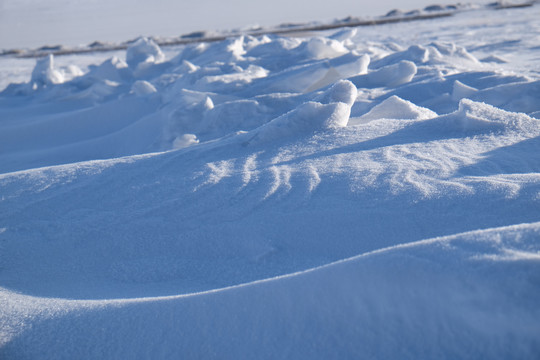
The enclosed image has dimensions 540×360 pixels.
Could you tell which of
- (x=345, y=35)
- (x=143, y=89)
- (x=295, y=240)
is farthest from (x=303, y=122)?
(x=345, y=35)

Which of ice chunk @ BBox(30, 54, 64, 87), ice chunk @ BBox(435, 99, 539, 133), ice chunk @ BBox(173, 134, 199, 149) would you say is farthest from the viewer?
ice chunk @ BBox(30, 54, 64, 87)

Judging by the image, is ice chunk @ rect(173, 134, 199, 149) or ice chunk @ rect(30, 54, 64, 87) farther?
ice chunk @ rect(30, 54, 64, 87)

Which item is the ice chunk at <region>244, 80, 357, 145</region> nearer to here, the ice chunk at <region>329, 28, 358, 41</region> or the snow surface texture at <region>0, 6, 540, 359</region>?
the snow surface texture at <region>0, 6, 540, 359</region>

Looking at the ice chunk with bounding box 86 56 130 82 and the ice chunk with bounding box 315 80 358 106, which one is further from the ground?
the ice chunk with bounding box 315 80 358 106

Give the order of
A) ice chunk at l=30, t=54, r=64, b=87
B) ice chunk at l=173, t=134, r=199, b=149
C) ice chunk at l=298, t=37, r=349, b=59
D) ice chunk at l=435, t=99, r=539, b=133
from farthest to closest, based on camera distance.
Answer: ice chunk at l=30, t=54, r=64, b=87
ice chunk at l=298, t=37, r=349, b=59
ice chunk at l=173, t=134, r=199, b=149
ice chunk at l=435, t=99, r=539, b=133

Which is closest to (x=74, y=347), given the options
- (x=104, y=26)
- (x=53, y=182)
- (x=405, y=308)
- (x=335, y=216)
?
(x=405, y=308)

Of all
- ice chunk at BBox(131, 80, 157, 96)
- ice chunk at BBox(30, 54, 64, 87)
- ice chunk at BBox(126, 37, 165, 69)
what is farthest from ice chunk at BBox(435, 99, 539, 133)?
ice chunk at BBox(30, 54, 64, 87)

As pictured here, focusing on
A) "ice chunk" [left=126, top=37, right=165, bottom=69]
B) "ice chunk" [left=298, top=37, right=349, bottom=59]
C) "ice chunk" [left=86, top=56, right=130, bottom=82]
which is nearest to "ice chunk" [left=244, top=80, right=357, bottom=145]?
"ice chunk" [left=298, top=37, right=349, bottom=59]

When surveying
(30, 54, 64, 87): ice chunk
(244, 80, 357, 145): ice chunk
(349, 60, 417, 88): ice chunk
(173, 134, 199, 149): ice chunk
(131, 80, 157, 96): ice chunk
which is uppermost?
(244, 80, 357, 145): ice chunk

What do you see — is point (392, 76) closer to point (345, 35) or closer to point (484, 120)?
point (484, 120)

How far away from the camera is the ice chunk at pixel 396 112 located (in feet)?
7.79

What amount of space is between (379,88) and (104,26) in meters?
13.5

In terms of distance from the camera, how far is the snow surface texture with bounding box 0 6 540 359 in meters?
0.81

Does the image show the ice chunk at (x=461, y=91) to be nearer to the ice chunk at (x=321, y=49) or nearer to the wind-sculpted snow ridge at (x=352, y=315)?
the ice chunk at (x=321, y=49)
